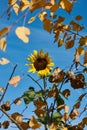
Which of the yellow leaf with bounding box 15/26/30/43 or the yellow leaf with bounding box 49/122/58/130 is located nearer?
the yellow leaf with bounding box 15/26/30/43

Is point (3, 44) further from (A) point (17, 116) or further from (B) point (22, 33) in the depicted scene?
(A) point (17, 116)

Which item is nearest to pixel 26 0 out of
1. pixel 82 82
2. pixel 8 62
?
pixel 8 62

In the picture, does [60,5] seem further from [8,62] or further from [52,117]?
[52,117]

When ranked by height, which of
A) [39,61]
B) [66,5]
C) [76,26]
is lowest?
[66,5]

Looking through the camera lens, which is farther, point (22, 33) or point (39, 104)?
point (39, 104)

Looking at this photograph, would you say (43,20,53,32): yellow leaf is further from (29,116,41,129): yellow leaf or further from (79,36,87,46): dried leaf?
(29,116,41,129): yellow leaf

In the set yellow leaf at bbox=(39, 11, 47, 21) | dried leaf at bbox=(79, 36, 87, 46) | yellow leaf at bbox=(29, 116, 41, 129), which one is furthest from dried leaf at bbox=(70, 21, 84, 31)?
yellow leaf at bbox=(29, 116, 41, 129)

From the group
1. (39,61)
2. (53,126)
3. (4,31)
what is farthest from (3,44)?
(39,61)

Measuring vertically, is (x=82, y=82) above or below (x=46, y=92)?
below

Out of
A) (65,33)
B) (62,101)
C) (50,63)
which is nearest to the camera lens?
(65,33)
